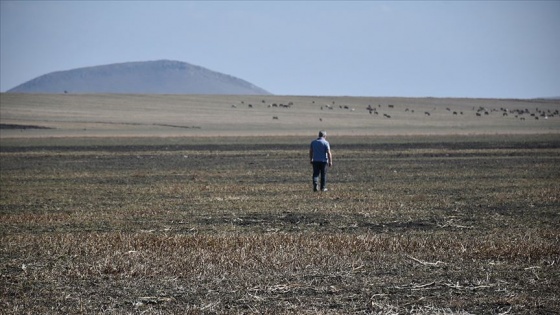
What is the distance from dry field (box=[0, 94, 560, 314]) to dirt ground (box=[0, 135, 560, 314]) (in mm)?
33

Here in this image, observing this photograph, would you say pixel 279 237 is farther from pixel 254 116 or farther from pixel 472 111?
pixel 472 111

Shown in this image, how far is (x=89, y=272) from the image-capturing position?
11562 mm

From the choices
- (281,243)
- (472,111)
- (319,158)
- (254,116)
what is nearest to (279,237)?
(281,243)

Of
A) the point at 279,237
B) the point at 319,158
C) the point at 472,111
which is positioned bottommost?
the point at 279,237

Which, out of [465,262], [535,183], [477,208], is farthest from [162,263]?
[535,183]

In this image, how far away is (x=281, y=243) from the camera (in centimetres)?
1388

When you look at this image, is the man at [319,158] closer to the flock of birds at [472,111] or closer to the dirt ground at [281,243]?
the dirt ground at [281,243]

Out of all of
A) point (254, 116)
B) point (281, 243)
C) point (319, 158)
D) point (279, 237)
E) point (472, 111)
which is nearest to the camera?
point (281, 243)

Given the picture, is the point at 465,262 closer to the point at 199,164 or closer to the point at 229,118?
the point at 199,164

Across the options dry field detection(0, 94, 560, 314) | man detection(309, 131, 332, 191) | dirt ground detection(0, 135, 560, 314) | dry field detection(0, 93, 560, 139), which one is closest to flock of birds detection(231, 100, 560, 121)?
dry field detection(0, 93, 560, 139)

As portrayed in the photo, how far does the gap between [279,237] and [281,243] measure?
0.67 metres

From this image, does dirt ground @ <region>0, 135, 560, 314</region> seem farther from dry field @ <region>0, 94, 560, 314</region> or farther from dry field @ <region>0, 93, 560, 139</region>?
dry field @ <region>0, 93, 560, 139</region>

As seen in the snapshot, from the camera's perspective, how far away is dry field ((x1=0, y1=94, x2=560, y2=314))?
33.0 ft

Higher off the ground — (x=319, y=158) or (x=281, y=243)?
(x=319, y=158)
